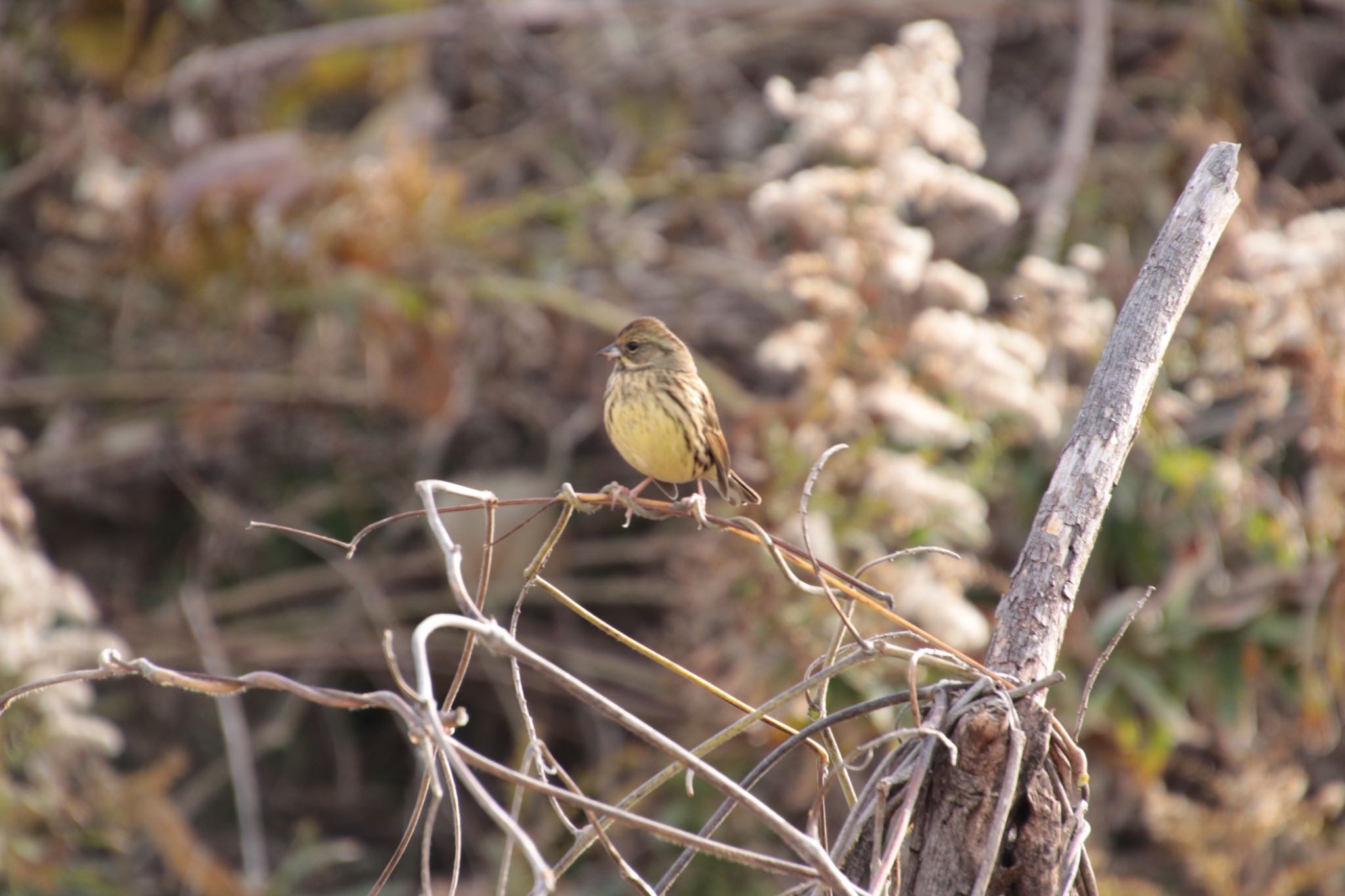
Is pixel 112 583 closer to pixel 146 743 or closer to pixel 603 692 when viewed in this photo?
pixel 146 743

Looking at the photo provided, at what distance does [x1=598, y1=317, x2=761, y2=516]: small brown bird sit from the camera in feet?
10.8

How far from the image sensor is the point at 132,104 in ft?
19.9

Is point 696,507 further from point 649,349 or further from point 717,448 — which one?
point 649,349

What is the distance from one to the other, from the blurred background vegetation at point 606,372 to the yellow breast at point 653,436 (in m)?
0.73

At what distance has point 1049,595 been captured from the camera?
1.77 metres

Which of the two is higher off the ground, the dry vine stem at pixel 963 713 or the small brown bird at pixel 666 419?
the dry vine stem at pixel 963 713

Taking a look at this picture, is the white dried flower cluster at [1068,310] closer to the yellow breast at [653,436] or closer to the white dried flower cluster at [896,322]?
the white dried flower cluster at [896,322]

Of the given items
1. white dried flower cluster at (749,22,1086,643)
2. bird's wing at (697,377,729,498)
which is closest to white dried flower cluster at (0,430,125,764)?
bird's wing at (697,377,729,498)

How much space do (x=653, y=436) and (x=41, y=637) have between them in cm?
218

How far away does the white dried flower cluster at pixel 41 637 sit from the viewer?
13.1 ft

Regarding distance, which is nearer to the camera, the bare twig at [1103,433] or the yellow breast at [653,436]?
the bare twig at [1103,433]

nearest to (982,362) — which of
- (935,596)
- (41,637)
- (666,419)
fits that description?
(935,596)

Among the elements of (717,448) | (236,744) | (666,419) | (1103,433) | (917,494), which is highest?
(1103,433)

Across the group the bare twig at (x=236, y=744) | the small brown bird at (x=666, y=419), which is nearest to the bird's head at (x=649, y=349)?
the small brown bird at (x=666, y=419)
